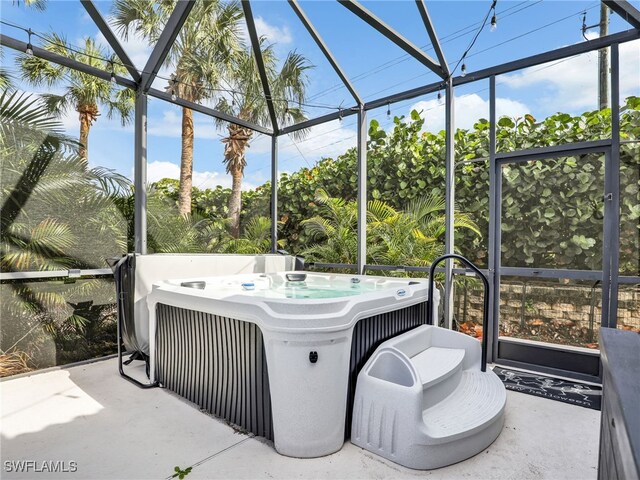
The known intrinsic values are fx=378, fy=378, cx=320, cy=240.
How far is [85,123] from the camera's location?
170 inches

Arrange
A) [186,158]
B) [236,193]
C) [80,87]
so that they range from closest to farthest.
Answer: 1. [80,87]
2. [186,158]
3. [236,193]

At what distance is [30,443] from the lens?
2.11 meters

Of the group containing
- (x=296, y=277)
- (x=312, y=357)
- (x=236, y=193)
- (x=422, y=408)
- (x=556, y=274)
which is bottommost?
(x=422, y=408)

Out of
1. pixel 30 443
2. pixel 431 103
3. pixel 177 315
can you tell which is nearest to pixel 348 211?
pixel 431 103

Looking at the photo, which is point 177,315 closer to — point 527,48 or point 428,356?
point 428,356

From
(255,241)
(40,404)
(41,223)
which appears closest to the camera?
(40,404)

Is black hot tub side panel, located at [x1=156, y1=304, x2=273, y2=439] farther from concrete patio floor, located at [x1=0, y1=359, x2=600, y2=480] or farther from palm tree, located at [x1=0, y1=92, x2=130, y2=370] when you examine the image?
palm tree, located at [x1=0, y1=92, x2=130, y2=370]

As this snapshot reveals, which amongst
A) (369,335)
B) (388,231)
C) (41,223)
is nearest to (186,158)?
(41,223)

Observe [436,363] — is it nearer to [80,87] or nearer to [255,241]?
[255,241]

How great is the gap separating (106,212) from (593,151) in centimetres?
467

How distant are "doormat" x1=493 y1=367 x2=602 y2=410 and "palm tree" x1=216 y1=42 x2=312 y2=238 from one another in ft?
13.8

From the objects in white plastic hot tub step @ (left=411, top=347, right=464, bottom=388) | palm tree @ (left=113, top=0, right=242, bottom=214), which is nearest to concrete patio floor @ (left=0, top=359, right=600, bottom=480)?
white plastic hot tub step @ (left=411, top=347, right=464, bottom=388)

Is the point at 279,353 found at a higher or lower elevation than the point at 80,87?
lower

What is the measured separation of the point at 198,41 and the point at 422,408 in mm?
6204
